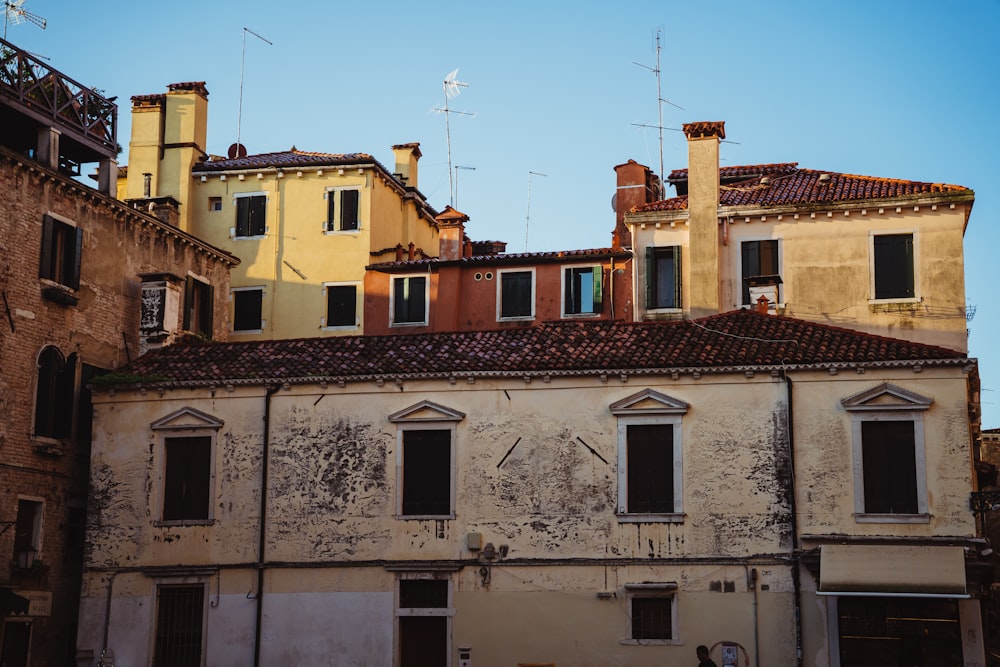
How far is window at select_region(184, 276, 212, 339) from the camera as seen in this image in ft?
111

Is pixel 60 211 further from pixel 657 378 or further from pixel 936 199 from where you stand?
pixel 936 199

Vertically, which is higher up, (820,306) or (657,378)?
(820,306)

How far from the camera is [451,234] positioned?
40.8 m

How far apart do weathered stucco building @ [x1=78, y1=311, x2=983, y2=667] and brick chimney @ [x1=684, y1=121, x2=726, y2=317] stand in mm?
5717

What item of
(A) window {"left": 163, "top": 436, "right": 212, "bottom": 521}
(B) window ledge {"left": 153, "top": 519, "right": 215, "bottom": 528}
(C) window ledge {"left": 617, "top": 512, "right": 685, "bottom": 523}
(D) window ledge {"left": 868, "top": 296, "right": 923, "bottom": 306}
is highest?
(D) window ledge {"left": 868, "top": 296, "right": 923, "bottom": 306}

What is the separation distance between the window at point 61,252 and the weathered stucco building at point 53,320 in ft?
0.10

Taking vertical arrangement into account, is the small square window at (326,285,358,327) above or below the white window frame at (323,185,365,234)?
below

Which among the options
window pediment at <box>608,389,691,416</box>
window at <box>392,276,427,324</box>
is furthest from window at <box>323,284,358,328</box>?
window pediment at <box>608,389,691,416</box>

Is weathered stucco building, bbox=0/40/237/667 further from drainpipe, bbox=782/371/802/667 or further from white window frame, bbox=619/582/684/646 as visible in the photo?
drainpipe, bbox=782/371/802/667

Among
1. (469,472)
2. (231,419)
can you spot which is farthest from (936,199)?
(231,419)

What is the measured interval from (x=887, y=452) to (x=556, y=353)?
6735 mm

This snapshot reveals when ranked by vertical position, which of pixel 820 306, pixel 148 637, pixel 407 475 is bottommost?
pixel 148 637

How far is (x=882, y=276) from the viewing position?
108 ft

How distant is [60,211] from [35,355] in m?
3.38
